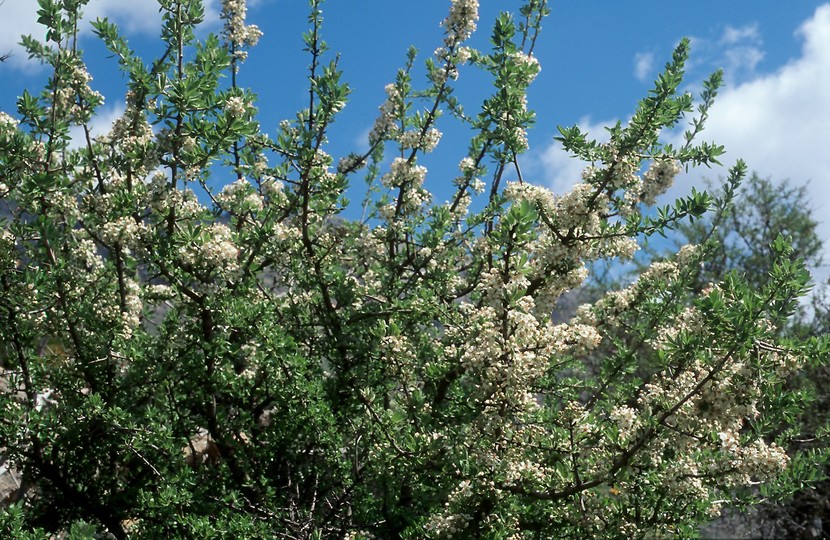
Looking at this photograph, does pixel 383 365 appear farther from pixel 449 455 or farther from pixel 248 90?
pixel 248 90

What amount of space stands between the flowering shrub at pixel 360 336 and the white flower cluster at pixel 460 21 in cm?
3

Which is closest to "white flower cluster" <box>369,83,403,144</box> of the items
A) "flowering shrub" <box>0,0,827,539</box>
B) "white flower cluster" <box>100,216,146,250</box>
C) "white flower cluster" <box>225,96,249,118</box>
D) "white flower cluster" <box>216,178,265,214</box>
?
"flowering shrub" <box>0,0,827,539</box>

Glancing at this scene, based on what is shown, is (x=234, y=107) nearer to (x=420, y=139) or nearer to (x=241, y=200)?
(x=241, y=200)

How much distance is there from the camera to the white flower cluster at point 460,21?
262 inches

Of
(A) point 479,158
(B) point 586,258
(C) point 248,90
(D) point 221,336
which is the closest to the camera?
(B) point 586,258

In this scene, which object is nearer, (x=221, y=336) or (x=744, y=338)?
(x=744, y=338)

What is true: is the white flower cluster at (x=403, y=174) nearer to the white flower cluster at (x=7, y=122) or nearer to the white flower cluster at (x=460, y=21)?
the white flower cluster at (x=460, y=21)

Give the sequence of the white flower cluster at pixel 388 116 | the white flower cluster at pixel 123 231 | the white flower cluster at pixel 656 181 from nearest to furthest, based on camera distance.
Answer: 1. the white flower cluster at pixel 123 231
2. the white flower cluster at pixel 656 181
3. the white flower cluster at pixel 388 116

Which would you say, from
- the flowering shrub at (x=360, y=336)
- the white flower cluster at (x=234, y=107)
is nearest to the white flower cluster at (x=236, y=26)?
the flowering shrub at (x=360, y=336)

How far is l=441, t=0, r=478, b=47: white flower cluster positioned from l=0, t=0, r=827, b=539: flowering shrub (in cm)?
3

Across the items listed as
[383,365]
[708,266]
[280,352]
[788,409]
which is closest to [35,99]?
[280,352]

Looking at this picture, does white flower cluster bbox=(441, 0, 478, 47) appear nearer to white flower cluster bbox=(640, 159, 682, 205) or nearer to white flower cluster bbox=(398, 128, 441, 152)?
white flower cluster bbox=(398, 128, 441, 152)

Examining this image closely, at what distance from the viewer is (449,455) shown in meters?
4.83

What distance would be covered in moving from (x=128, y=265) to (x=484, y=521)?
3450 millimetres
